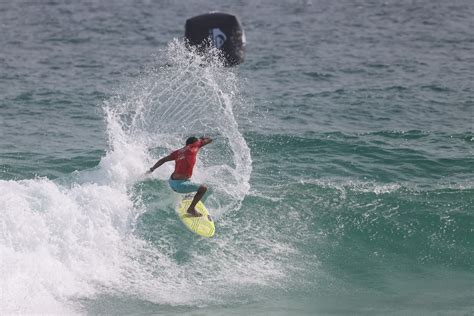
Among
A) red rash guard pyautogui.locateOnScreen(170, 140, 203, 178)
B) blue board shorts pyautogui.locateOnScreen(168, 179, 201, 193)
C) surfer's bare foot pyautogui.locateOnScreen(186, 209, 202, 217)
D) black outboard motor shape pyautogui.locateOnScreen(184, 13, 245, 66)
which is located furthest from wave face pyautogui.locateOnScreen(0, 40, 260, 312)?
black outboard motor shape pyautogui.locateOnScreen(184, 13, 245, 66)

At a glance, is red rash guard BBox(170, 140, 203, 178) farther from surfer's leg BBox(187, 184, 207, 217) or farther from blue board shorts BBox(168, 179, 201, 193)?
surfer's leg BBox(187, 184, 207, 217)

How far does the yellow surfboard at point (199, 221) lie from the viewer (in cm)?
1631

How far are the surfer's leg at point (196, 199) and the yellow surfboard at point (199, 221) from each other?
123 mm

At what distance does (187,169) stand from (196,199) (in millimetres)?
632

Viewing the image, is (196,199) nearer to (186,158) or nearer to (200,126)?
(186,158)

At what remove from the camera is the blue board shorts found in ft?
53.1

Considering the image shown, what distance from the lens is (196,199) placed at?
52.7 ft

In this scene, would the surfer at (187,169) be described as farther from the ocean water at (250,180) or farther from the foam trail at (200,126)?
the foam trail at (200,126)

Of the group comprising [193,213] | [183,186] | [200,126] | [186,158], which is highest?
[186,158]

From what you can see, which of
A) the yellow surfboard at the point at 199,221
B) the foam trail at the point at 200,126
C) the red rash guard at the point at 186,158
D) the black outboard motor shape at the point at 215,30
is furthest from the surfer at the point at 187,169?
Answer: the black outboard motor shape at the point at 215,30

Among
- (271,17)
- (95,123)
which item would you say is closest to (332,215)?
(95,123)

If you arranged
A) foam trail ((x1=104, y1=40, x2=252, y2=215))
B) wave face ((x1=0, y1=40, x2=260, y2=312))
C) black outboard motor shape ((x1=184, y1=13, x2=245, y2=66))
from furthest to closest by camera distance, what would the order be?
black outboard motor shape ((x1=184, y1=13, x2=245, y2=66)), foam trail ((x1=104, y1=40, x2=252, y2=215)), wave face ((x1=0, y1=40, x2=260, y2=312))

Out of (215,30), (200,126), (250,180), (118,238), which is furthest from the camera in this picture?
(200,126)

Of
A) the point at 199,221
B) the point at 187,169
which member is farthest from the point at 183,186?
the point at 199,221
